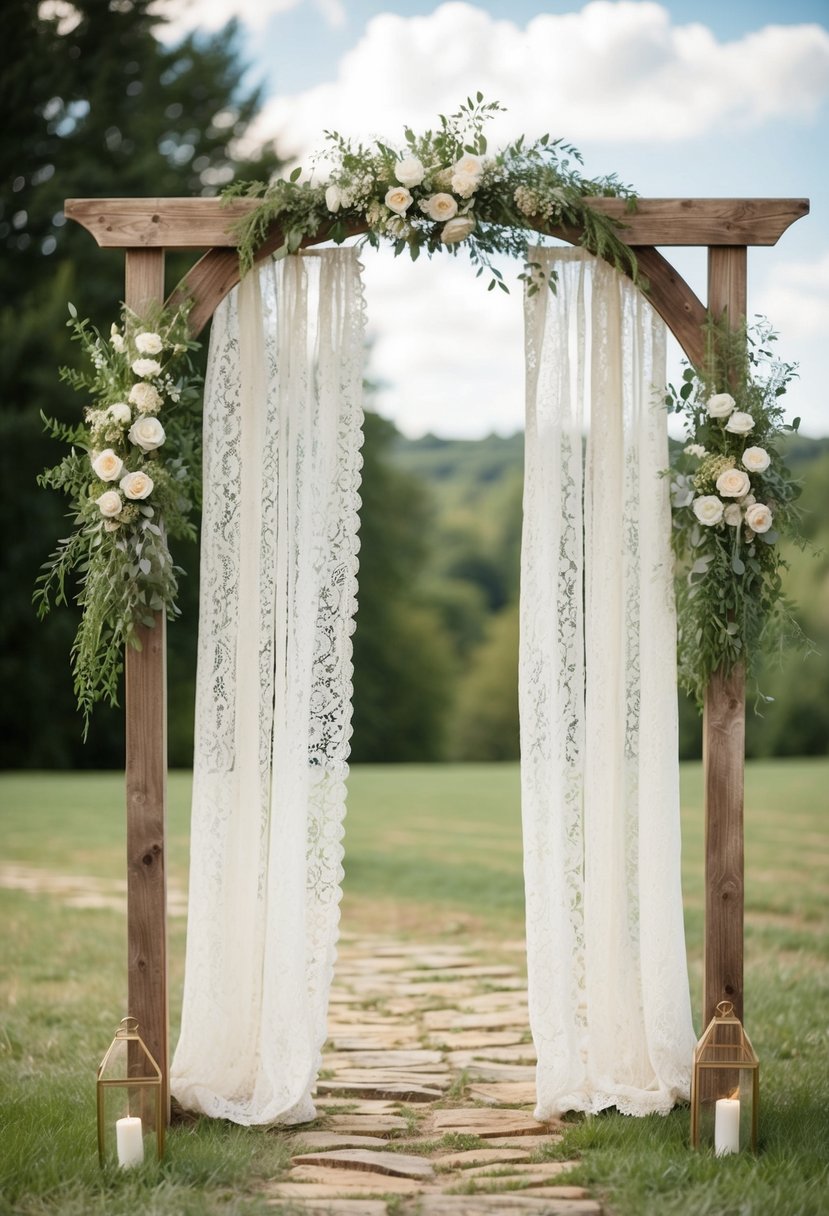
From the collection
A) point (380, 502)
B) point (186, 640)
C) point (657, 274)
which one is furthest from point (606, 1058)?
point (380, 502)

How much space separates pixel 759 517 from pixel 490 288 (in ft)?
3.25

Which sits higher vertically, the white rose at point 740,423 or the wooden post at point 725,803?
the white rose at point 740,423

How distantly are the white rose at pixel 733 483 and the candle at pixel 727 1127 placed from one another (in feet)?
5.36

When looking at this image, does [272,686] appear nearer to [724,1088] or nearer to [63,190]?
[724,1088]

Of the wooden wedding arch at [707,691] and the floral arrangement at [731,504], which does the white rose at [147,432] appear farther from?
the floral arrangement at [731,504]

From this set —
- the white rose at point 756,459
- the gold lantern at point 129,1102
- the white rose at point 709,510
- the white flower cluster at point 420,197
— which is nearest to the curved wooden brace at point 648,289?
the white flower cluster at point 420,197

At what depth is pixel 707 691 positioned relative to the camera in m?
3.38

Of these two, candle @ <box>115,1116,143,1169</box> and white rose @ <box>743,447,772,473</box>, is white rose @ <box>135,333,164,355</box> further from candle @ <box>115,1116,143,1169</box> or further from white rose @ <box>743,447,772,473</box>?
candle @ <box>115,1116,143,1169</box>

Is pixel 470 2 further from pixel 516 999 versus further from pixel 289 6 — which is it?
pixel 516 999

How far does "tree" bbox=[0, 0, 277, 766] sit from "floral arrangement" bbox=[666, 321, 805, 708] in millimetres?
10961

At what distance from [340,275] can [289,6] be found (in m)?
12.7

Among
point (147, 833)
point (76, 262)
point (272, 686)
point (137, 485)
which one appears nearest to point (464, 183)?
point (137, 485)

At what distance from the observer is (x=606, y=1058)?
3.39 meters

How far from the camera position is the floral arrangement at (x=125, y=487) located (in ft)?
10.6
